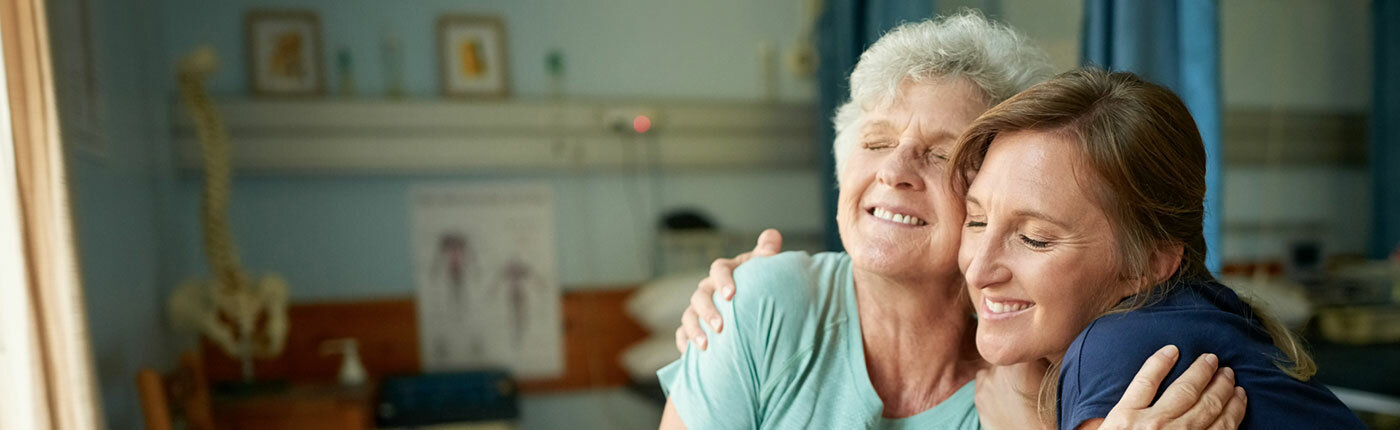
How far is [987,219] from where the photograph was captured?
0.98 metres

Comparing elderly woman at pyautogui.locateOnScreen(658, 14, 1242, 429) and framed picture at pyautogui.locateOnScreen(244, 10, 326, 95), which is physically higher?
framed picture at pyautogui.locateOnScreen(244, 10, 326, 95)

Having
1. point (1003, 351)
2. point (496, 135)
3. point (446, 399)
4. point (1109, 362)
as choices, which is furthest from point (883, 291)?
point (496, 135)

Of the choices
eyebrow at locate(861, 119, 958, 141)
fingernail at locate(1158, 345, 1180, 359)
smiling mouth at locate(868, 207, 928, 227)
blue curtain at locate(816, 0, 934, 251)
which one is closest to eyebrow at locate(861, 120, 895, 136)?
eyebrow at locate(861, 119, 958, 141)

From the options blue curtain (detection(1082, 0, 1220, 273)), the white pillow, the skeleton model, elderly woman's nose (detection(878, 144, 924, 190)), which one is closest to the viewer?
elderly woman's nose (detection(878, 144, 924, 190))

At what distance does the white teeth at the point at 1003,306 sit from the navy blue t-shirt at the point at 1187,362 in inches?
2.6

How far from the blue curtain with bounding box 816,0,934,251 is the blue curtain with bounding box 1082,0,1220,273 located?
96cm

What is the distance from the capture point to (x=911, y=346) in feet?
4.06

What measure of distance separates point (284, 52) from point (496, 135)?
30.0 inches

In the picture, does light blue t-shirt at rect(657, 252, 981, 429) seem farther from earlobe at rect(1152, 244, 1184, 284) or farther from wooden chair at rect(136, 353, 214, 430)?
wooden chair at rect(136, 353, 214, 430)

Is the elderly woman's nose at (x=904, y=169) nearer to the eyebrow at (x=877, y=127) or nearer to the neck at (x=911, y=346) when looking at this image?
the eyebrow at (x=877, y=127)

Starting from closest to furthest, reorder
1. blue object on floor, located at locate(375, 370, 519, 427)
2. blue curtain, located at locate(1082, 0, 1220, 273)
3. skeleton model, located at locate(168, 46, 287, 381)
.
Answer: blue curtain, located at locate(1082, 0, 1220, 273) → skeleton model, located at locate(168, 46, 287, 381) → blue object on floor, located at locate(375, 370, 519, 427)

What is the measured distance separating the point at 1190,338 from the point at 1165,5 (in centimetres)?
117

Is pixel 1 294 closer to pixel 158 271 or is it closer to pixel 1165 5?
pixel 158 271

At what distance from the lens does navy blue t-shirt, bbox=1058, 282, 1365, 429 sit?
0.83m
